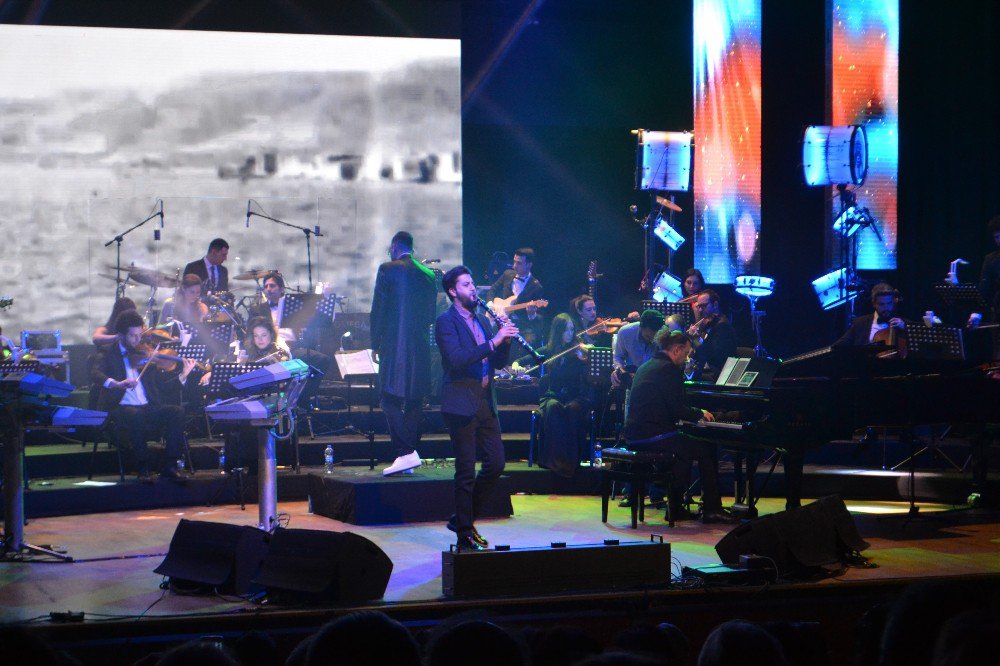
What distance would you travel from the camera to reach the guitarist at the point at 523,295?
1224 cm

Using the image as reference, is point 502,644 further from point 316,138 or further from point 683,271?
point 683,271

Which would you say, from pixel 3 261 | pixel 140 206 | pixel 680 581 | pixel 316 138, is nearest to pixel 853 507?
pixel 680 581

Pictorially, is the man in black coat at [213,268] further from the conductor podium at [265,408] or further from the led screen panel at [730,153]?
the led screen panel at [730,153]

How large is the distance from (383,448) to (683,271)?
5.57 meters

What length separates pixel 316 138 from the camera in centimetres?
1309

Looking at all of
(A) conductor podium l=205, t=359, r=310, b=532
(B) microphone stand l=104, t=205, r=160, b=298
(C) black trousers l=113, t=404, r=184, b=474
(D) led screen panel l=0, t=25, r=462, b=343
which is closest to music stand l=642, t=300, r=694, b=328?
(D) led screen panel l=0, t=25, r=462, b=343

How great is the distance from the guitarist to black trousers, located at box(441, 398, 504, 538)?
4.96m

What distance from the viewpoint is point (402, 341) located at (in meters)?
8.82

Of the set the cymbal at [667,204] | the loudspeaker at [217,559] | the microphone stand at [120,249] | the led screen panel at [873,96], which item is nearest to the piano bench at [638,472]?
the loudspeaker at [217,559]

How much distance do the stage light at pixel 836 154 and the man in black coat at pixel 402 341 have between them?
17.4 ft

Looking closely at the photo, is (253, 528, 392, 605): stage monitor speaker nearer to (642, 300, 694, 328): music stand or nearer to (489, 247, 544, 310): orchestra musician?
(642, 300, 694, 328): music stand

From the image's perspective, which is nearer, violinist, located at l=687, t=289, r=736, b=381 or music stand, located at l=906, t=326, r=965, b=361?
music stand, located at l=906, t=326, r=965, b=361

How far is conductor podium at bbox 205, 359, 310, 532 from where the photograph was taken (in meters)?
6.98

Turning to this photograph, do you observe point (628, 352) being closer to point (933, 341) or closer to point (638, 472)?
point (638, 472)
